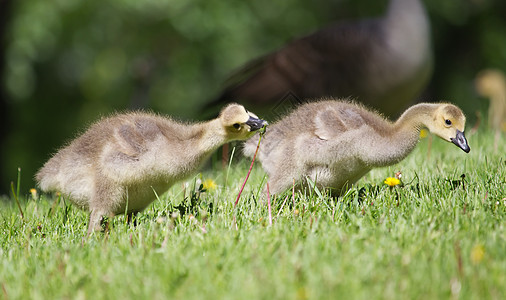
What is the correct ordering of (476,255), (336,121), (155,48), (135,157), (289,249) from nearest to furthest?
1. (476,255)
2. (289,249)
3. (135,157)
4. (336,121)
5. (155,48)

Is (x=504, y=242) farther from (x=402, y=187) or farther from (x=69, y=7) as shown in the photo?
(x=69, y=7)

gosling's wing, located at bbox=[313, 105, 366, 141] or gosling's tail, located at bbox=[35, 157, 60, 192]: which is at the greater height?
gosling's tail, located at bbox=[35, 157, 60, 192]

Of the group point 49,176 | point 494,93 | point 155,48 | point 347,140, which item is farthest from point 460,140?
point 155,48

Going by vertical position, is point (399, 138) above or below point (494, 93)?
above

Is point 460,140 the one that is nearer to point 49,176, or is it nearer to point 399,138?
point 399,138

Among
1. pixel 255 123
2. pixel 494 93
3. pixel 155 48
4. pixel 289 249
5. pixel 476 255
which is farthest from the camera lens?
pixel 155 48

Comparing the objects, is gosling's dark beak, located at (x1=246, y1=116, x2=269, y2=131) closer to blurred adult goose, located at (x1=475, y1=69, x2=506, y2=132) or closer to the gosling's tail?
the gosling's tail

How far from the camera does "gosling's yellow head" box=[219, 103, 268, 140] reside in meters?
3.99

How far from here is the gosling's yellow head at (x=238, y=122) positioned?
399 cm

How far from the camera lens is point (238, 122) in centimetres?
400

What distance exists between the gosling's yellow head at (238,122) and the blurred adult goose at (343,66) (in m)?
3.70

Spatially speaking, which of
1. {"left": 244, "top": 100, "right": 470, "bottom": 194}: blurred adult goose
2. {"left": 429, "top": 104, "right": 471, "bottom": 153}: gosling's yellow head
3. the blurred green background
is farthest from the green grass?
the blurred green background

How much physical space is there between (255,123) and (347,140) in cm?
65

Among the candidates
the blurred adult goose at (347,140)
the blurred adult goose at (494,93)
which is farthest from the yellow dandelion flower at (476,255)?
the blurred adult goose at (494,93)
